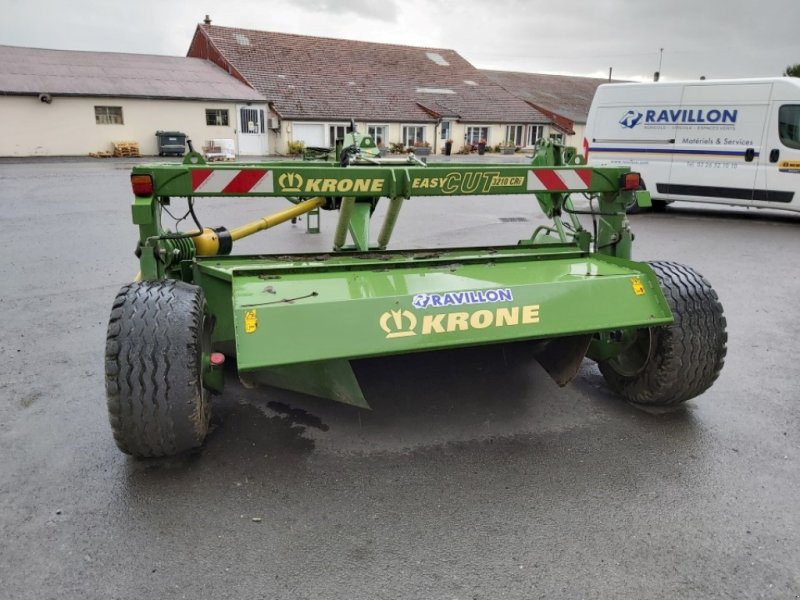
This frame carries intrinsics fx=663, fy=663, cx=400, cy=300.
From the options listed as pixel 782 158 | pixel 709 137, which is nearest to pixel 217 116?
pixel 709 137

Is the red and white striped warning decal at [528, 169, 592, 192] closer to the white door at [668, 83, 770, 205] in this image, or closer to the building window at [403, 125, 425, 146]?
the white door at [668, 83, 770, 205]

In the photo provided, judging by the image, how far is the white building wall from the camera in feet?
96.9

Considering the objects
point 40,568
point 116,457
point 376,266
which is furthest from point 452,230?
point 40,568

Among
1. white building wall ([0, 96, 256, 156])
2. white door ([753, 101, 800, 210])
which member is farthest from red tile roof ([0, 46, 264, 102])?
white door ([753, 101, 800, 210])

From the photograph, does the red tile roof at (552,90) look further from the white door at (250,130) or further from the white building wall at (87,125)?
the white building wall at (87,125)

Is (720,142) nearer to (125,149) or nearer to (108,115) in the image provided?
(125,149)

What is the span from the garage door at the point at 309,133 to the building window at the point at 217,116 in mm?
3461

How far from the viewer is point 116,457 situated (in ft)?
11.6

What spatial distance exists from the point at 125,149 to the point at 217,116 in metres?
4.81

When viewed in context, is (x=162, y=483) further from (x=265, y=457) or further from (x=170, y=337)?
(x=170, y=337)

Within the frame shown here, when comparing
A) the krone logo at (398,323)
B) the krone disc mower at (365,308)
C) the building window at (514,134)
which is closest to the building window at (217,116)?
the building window at (514,134)

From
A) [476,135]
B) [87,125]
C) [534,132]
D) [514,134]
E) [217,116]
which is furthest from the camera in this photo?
[534,132]

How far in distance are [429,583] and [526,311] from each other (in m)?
1.41

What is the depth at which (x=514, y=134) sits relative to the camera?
4016 cm
